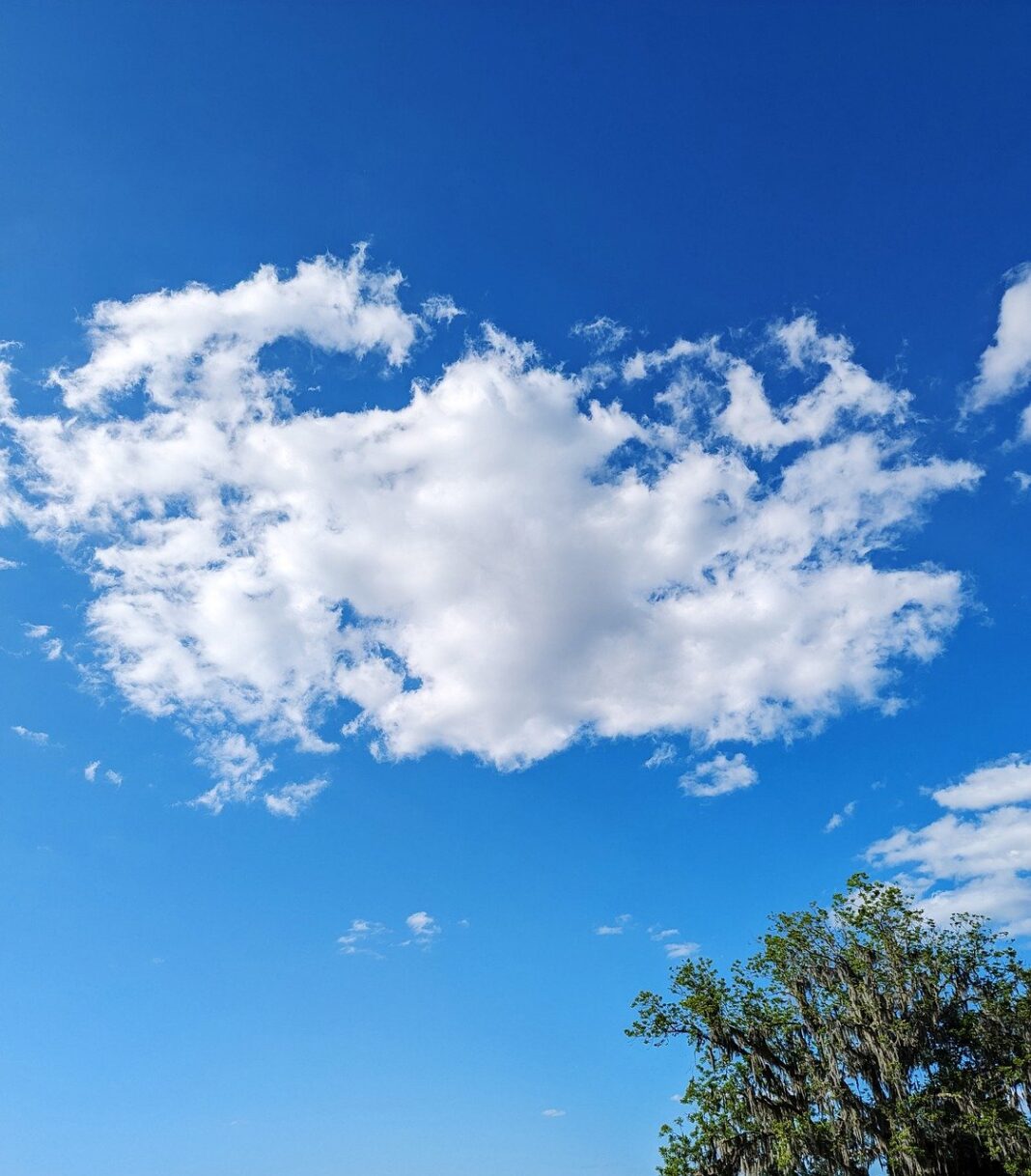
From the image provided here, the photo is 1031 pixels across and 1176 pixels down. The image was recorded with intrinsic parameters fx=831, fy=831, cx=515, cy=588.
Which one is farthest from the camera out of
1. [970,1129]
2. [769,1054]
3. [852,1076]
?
[769,1054]

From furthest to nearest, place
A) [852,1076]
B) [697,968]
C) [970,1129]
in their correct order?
[697,968]
[852,1076]
[970,1129]

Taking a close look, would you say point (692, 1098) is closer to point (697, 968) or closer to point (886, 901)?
point (697, 968)

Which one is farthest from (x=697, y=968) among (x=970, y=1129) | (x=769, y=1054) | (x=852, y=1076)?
(x=970, y=1129)

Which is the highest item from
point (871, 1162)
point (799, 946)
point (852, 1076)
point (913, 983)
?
point (799, 946)

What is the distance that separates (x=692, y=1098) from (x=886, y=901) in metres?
8.22

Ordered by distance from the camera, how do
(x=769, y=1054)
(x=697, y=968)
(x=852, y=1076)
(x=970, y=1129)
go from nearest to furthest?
(x=970, y=1129) < (x=852, y=1076) < (x=769, y=1054) < (x=697, y=968)

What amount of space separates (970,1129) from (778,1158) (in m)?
4.84

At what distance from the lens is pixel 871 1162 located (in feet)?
70.9

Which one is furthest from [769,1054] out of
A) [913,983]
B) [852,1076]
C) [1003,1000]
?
[1003,1000]

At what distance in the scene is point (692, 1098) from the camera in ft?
80.9

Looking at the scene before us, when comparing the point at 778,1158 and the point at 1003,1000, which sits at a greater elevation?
the point at 1003,1000

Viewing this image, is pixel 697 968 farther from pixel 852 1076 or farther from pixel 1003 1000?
pixel 1003 1000

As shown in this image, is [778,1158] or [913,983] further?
[913,983]

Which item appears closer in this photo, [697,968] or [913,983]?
[913,983]
